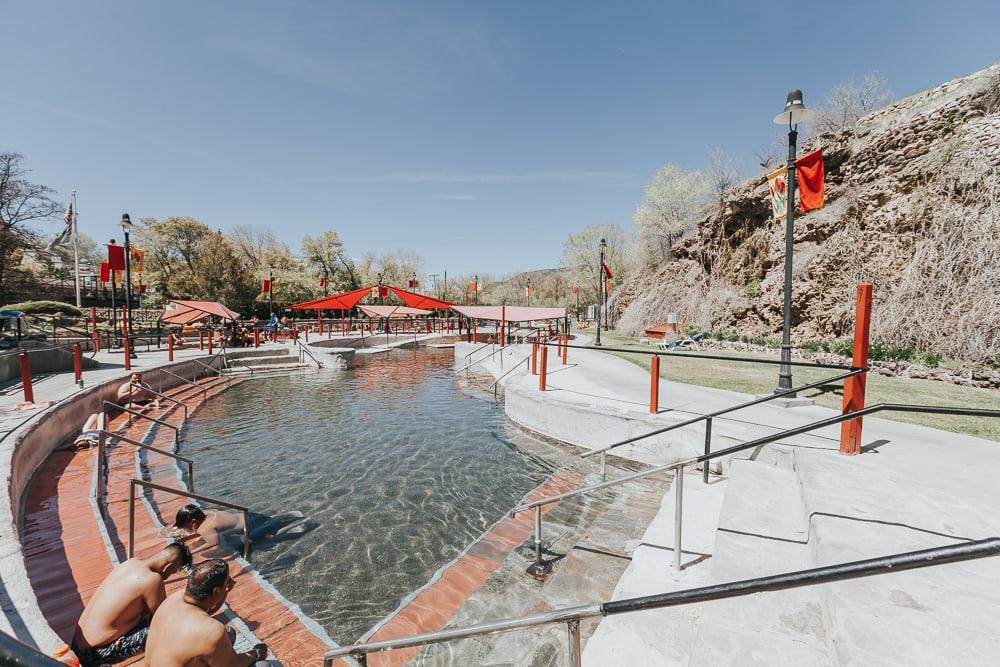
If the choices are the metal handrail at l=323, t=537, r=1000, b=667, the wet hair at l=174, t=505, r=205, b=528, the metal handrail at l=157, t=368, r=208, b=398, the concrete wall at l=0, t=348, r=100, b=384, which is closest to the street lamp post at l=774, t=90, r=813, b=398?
the metal handrail at l=323, t=537, r=1000, b=667

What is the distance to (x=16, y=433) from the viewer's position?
684 cm

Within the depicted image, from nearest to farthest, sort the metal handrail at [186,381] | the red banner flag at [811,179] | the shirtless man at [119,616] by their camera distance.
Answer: the shirtless man at [119,616], the red banner flag at [811,179], the metal handrail at [186,381]

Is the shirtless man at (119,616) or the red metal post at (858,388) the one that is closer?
the shirtless man at (119,616)

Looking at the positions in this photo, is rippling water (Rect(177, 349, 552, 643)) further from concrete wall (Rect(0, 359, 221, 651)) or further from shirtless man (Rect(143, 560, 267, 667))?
concrete wall (Rect(0, 359, 221, 651))

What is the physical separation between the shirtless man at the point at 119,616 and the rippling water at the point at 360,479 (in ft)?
4.92

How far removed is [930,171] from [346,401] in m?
23.7

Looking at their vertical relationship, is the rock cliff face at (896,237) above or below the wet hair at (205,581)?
above

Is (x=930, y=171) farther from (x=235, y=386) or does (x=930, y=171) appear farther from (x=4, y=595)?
(x=235, y=386)

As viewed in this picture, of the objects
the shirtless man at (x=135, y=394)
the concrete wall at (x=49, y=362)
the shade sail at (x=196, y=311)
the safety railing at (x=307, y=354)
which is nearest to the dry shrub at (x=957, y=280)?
the safety railing at (x=307, y=354)

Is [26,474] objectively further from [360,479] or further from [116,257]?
[116,257]

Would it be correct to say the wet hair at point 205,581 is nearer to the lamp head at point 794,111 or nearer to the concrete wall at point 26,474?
the concrete wall at point 26,474

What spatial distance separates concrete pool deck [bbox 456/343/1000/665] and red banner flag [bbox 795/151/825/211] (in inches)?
171

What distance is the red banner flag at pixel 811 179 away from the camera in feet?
26.9

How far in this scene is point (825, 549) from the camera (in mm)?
2934
